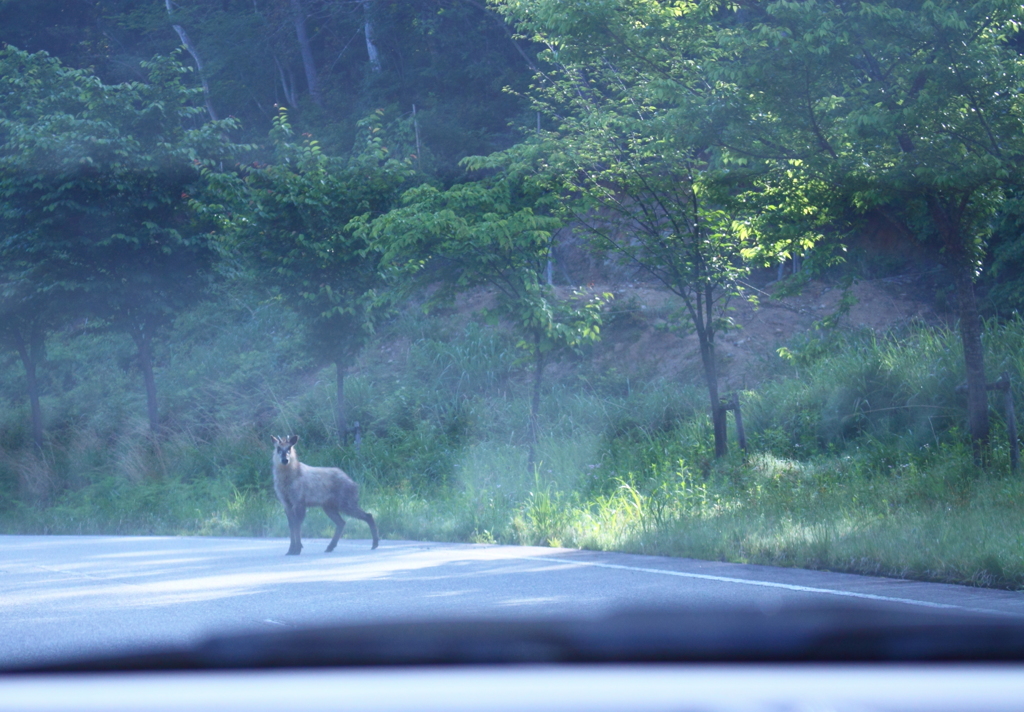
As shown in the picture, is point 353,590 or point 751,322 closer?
point 353,590

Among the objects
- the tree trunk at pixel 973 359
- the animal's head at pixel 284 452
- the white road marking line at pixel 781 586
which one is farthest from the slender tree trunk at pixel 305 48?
the white road marking line at pixel 781 586

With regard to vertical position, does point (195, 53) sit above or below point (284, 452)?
above

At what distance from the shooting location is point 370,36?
35.2 m

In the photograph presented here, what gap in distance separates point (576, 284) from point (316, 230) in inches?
429

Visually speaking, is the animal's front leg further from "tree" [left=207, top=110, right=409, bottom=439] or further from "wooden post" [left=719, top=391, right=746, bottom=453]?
"tree" [left=207, top=110, right=409, bottom=439]

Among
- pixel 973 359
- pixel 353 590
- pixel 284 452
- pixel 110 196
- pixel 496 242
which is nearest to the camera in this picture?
pixel 353 590

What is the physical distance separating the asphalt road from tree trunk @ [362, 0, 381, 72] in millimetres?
25935

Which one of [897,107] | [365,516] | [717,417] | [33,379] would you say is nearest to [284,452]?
[365,516]

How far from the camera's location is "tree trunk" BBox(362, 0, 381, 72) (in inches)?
1362

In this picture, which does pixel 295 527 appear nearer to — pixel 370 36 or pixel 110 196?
pixel 110 196

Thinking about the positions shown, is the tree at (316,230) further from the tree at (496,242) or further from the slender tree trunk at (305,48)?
the slender tree trunk at (305,48)

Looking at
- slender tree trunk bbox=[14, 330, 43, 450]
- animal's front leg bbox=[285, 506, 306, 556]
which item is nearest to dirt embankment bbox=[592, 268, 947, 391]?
animal's front leg bbox=[285, 506, 306, 556]

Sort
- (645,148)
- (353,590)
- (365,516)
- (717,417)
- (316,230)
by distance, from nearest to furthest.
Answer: (353,590) → (365,516) → (645,148) → (717,417) → (316,230)

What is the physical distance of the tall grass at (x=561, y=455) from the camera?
10859 mm
